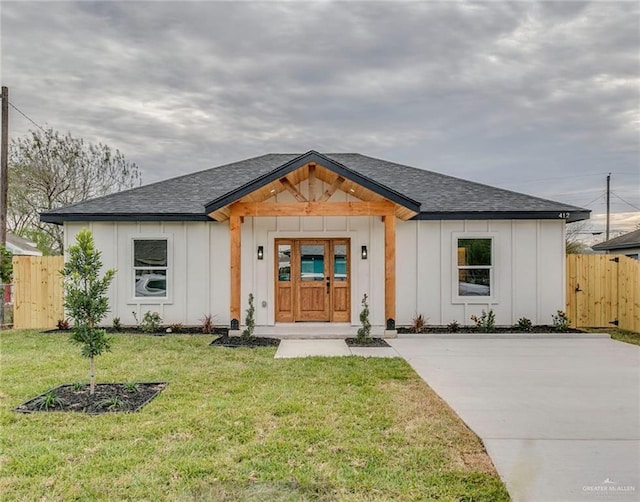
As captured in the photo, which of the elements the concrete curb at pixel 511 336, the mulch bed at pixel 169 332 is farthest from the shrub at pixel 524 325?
the mulch bed at pixel 169 332

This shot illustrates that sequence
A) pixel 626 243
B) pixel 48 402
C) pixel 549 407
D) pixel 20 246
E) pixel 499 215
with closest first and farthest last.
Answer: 1. pixel 48 402
2. pixel 549 407
3. pixel 499 215
4. pixel 626 243
5. pixel 20 246

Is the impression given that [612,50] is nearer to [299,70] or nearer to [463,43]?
[463,43]

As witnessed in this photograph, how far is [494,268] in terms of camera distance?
11.3 metres

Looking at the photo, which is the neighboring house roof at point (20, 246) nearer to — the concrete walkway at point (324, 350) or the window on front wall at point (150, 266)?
the window on front wall at point (150, 266)

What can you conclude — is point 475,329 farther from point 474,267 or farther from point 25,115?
point 25,115

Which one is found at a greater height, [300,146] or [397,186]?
[300,146]

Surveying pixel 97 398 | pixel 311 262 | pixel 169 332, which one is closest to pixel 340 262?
pixel 311 262

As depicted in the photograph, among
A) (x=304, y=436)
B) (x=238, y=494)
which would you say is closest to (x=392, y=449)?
(x=304, y=436)

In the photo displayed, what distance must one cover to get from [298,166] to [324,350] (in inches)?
148

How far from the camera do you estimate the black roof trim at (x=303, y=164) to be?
30.6ft

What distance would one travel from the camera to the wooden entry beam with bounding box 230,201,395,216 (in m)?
9.81

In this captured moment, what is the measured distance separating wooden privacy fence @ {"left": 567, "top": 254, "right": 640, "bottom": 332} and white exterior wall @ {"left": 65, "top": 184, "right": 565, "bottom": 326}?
1018mm

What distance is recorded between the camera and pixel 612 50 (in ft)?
33.2

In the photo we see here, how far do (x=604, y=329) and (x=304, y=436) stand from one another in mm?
10729
